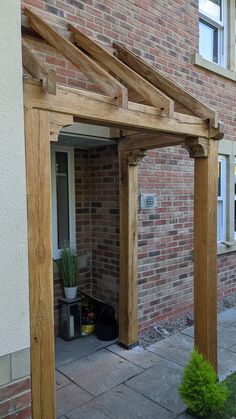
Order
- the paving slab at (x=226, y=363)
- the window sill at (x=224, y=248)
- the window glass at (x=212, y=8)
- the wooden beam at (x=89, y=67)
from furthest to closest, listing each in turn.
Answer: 1. the window sill at (x=224, y=248)
2. the window glass at (x=212, y=8)
3. the paving slab at (x=226, y=363)
4. the wooden beam at (x=89, y=67)

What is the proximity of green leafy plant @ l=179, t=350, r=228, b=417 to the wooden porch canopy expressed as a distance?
1.50ft

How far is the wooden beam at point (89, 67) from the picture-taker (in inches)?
92.5

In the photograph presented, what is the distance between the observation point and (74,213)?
4.70 meters

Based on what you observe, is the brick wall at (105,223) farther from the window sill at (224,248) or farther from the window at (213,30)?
the window at (213,30)

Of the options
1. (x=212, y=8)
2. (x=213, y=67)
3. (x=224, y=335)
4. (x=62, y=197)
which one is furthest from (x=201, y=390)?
(x=212, y=8)

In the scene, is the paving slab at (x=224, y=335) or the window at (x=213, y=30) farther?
the window at (x=213, y=30)

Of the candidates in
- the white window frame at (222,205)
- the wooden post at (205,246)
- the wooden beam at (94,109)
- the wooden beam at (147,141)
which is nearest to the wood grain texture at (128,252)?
the wooden beam at (147,141)

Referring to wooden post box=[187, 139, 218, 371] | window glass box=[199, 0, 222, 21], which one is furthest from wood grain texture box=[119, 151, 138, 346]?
window glass box=[199, 0, 222, 21]

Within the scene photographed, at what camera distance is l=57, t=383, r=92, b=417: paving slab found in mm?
3101

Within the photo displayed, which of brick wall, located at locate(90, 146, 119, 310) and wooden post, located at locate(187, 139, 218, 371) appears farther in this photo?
brick wall, located at locate(90, 146, 119, 310)

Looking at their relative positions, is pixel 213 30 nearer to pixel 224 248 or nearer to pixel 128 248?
pixel 224 248

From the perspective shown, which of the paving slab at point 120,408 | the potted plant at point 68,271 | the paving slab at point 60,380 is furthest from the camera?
the potted plant at point 68,271

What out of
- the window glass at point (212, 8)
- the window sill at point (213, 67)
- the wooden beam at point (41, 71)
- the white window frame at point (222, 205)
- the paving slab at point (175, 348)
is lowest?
the paving slab at point (175, 348)

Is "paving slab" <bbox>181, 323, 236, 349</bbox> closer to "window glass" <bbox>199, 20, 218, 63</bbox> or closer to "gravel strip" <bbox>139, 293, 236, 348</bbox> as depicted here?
"gravel strip" <bbox>139, 293, 236, 348</bbox>
